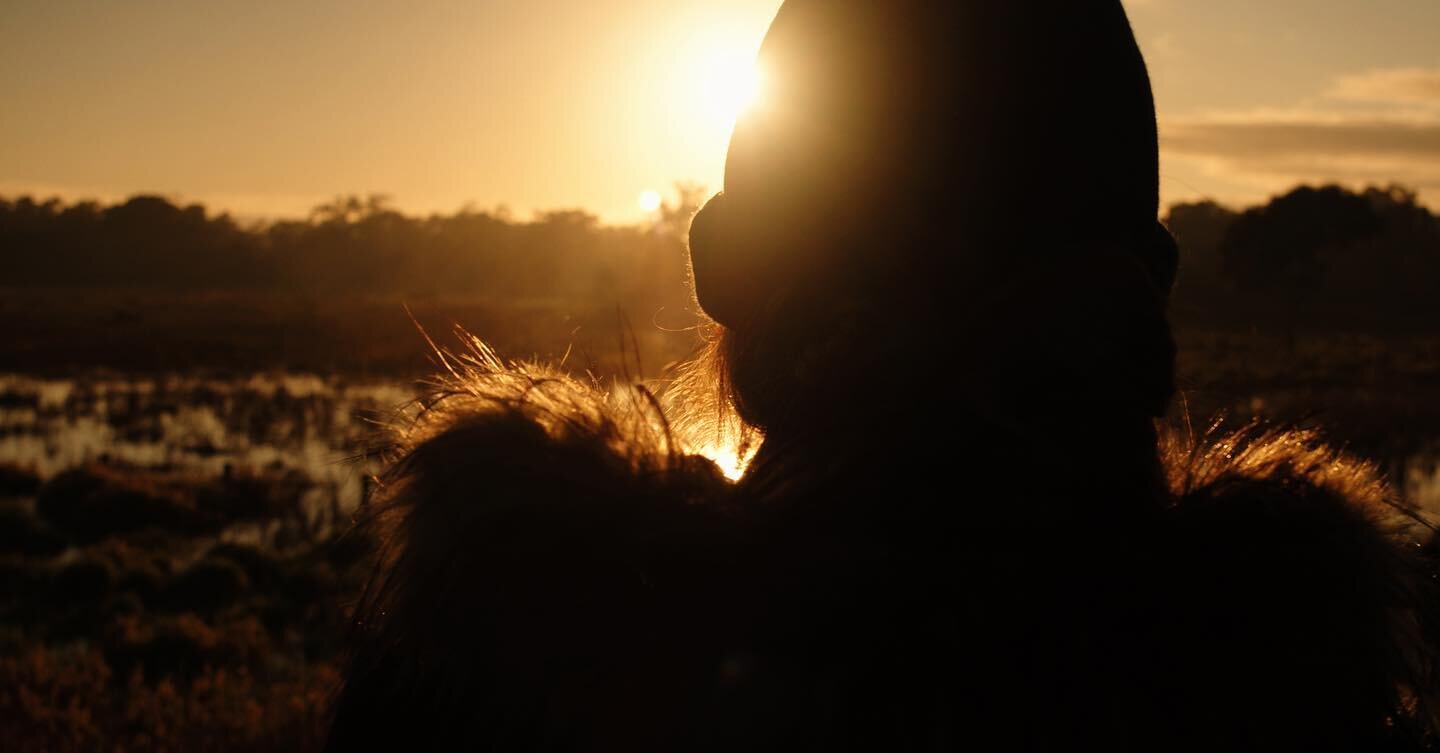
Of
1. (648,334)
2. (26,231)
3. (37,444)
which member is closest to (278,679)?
(37,444)

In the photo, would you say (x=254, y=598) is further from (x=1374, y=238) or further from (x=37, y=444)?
(x=1374, y=238)

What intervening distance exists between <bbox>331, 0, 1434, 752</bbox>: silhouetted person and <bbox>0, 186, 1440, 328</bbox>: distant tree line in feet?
97.6

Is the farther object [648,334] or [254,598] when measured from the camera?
[648,334]

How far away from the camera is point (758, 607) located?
0.89m

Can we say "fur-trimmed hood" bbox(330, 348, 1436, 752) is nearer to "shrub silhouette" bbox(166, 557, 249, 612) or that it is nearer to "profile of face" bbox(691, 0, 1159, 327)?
"profile of face" bbox(691, 0, 1159, 327)

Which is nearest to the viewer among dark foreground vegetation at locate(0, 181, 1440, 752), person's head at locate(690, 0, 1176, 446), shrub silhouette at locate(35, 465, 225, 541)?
person's head at locate(690, 0, 1176, 446)

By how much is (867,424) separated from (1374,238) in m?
42.0

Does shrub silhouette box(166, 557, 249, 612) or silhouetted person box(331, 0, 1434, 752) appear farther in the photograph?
shrub silhouette box(166, 557, 249, 612)

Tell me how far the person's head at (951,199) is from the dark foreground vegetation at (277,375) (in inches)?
8.7

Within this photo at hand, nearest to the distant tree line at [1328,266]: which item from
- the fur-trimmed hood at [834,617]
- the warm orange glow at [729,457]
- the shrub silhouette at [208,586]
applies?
the shrub silhouette at [208,586]

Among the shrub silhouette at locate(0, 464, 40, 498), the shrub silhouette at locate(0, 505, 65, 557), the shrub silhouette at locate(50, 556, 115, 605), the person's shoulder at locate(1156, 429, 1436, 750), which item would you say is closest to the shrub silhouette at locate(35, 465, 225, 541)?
the shrub silhouette at locate(0, 505, 65, 557)

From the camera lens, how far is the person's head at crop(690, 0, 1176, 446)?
1.00m

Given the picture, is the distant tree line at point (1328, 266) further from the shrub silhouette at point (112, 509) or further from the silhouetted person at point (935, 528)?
the silhouetted person at point (935, 528)

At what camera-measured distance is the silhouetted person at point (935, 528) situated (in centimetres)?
88
